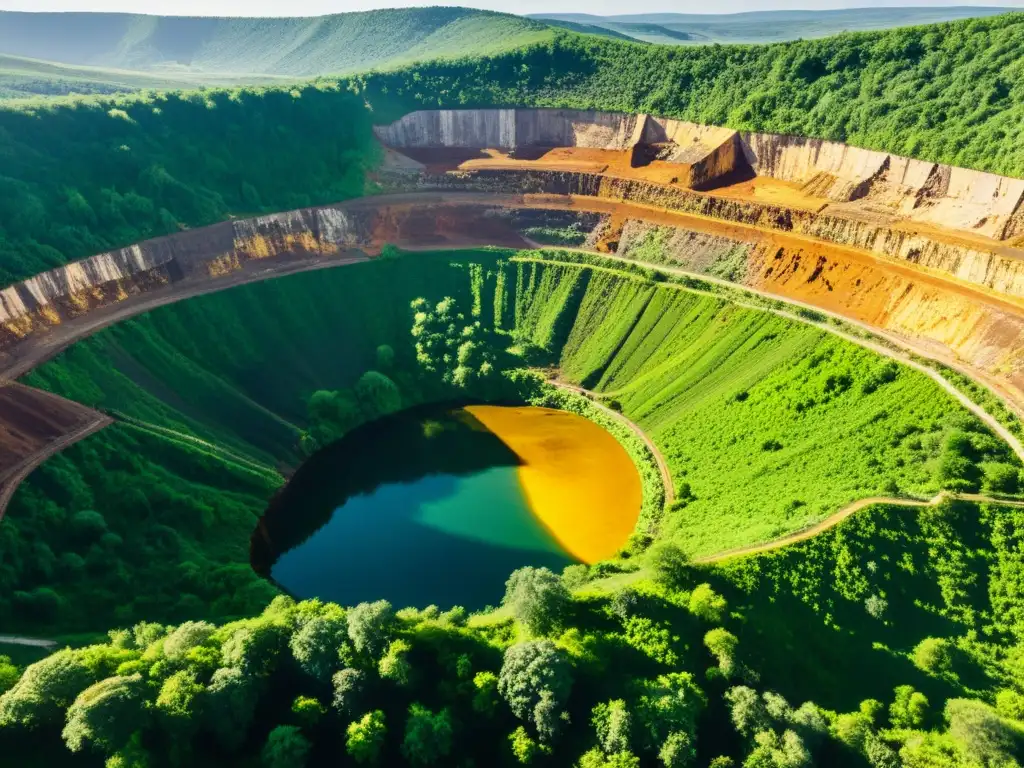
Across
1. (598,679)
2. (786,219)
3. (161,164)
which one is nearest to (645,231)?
(786,219)

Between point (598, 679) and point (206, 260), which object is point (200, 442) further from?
point (598, 679)

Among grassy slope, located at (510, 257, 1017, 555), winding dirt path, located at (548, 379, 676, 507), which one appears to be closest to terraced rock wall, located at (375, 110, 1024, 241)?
grassy slope, located at (510, 257, 1017, 555)

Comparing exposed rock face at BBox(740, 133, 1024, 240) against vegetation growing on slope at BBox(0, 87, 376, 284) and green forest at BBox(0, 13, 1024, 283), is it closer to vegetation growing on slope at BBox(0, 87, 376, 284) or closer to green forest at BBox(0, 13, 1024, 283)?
green forest at BBox(0, 13, 1024, 283)

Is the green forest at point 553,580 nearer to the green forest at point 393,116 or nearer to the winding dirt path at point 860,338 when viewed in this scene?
the winding dirt path at point 860,338

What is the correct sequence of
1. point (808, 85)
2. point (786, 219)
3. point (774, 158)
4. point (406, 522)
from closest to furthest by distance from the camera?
point (406, 522) < point (786, 219) < point (774, 158) < point (808, 85)

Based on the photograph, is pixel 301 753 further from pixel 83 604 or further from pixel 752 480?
pixel 752 480

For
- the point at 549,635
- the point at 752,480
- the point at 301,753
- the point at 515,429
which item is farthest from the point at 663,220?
the point at 301,753

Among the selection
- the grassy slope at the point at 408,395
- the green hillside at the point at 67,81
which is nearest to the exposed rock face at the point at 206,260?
the grassy slope at the point at 408,395
